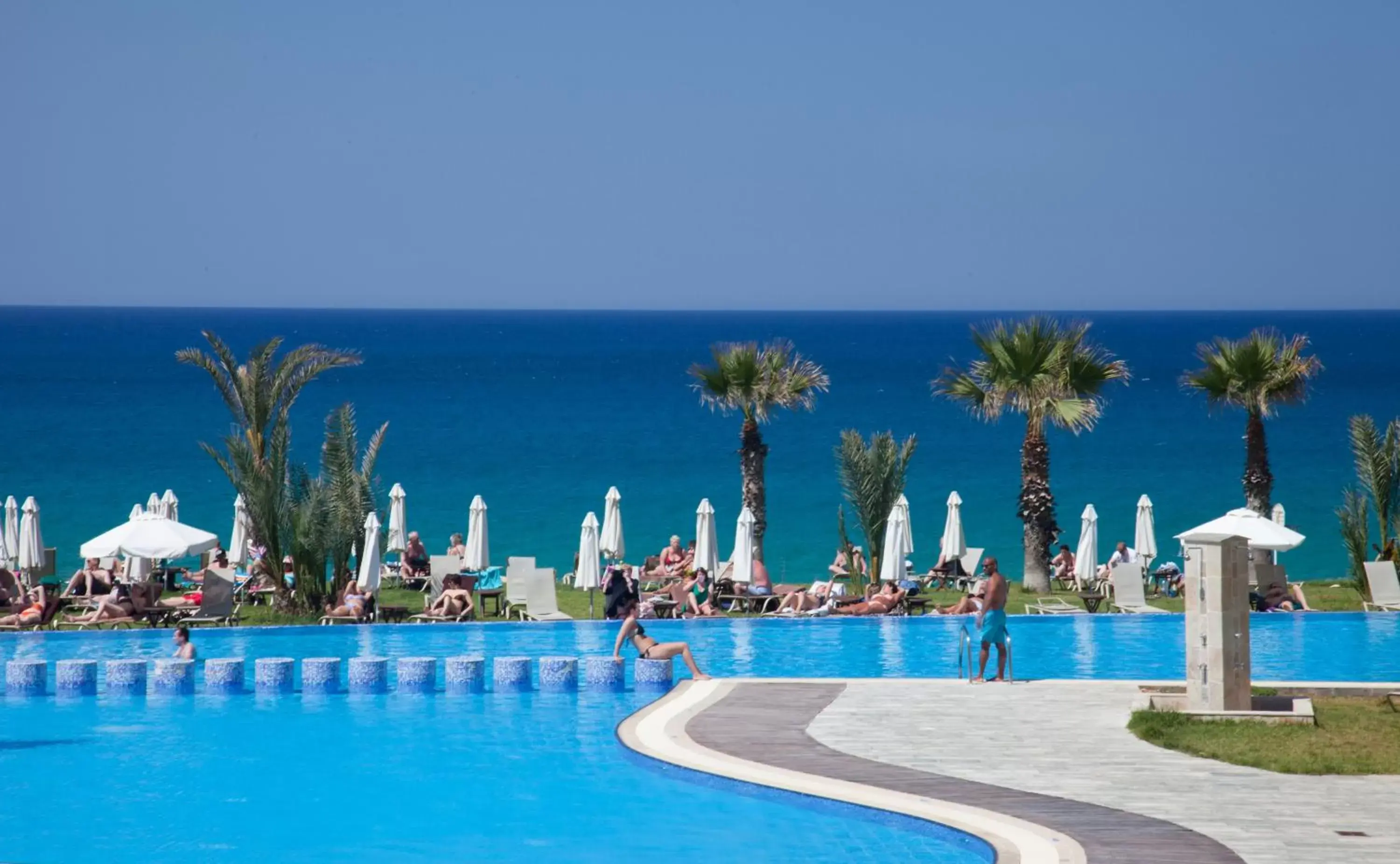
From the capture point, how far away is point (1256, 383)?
2642cm

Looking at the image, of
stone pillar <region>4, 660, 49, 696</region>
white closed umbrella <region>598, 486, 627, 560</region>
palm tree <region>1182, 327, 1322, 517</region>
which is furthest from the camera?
white closed umbrella <region>598, 486, 627, 560</region>

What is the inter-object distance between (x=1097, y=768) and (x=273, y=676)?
28.4 feet

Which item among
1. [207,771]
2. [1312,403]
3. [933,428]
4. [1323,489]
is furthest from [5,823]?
[1312,403]

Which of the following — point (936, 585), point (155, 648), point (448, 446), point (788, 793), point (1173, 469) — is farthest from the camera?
point (448, 446)

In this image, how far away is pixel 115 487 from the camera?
56469 mm

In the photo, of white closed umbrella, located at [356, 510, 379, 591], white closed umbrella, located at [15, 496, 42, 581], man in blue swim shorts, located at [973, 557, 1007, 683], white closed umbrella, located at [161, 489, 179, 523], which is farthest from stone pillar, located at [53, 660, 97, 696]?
man in blue swim shorts, located at [973, 557, 1007, 683]

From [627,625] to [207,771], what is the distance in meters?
4.77

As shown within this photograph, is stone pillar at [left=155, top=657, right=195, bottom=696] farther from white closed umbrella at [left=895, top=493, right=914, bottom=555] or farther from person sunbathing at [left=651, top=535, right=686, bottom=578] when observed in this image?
white closed umbrella at [left=895, top=493, right=914, bottom=555]

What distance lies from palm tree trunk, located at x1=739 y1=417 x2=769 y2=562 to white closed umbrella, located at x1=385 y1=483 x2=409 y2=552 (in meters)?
5.20

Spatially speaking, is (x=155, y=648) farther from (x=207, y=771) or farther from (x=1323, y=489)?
(x=1323, y=489)

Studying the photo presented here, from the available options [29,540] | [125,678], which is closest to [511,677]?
[125,678]

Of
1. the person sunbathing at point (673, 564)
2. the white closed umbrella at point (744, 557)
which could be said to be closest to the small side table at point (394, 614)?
the white closed umbrella at point (744, 557)

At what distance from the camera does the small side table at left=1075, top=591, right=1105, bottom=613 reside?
23.5 m

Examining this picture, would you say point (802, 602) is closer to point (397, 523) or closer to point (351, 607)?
point (351, 607)
